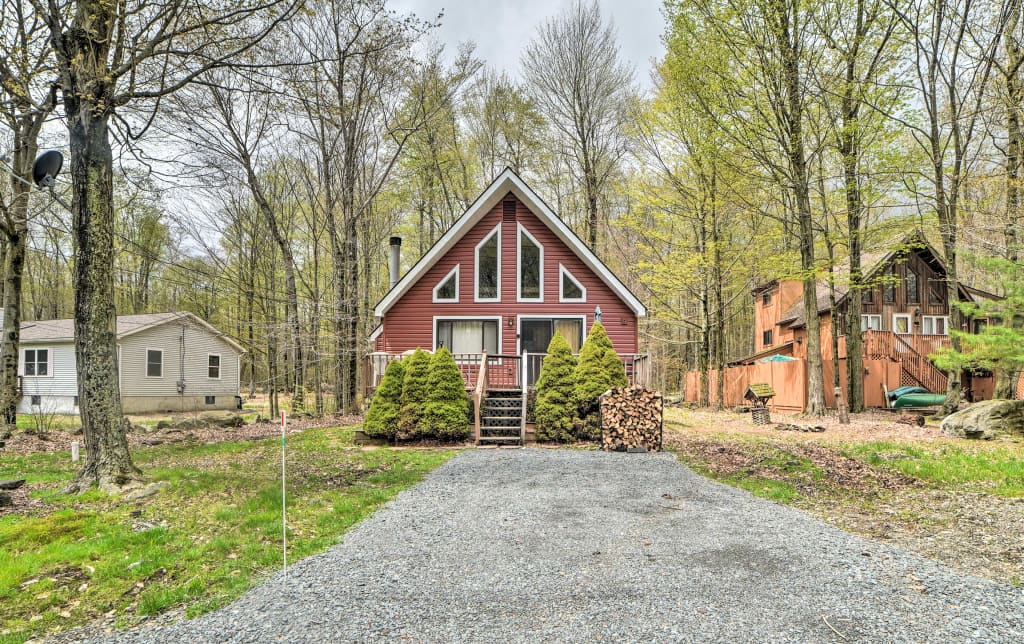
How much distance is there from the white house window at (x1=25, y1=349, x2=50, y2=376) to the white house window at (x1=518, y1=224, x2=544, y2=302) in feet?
70.8

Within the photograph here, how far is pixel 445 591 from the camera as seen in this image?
12.8ft

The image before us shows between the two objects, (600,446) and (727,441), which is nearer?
(600,446)

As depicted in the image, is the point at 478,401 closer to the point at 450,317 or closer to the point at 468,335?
the point at 468,335

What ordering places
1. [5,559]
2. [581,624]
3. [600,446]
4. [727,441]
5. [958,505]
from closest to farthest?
[581,624], [5,559], [958,505], [600,446], [727,441]

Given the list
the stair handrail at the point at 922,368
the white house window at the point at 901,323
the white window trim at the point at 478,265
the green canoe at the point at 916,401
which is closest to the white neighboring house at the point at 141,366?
the white window trim at the point at 478,265

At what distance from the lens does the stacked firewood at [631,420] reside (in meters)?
10.3

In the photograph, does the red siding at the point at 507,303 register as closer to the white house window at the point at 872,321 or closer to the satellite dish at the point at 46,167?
the satellite dish at the point at 46,167

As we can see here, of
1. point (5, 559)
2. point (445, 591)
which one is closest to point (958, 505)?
point (445, 591)

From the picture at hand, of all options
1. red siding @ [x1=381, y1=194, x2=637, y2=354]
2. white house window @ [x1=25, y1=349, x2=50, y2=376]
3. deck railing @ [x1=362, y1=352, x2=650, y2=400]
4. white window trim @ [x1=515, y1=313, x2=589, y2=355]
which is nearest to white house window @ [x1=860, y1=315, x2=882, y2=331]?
red siding @ [x1=381, y1=194, x2=637, y2=354]

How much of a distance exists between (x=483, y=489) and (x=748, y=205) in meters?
13.6

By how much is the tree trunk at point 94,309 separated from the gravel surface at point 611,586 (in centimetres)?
396

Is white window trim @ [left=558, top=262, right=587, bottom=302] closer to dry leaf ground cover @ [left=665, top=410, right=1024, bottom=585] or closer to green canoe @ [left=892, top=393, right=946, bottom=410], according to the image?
dry leaf ground cover @ [left=665, top=410, right=1024, bottom=585]

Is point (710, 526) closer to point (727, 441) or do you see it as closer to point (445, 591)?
point (445, 591)

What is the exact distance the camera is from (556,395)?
11.5 m
